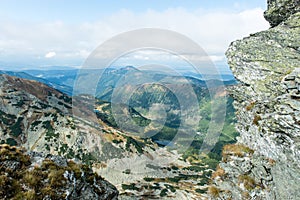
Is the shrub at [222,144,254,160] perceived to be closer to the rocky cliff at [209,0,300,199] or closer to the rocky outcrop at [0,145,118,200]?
the rocky cliff at [209,0,300,199]

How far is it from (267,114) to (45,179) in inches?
802

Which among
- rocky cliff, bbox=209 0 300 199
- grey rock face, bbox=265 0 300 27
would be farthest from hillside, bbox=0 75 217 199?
grey rock face, bbox=265 0 300 27

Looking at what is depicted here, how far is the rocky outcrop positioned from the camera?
1598 cm

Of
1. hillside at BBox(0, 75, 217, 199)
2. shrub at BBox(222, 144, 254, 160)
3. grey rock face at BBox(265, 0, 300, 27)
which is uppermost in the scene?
grey rock face at BBox(265, 0, 300, 27)

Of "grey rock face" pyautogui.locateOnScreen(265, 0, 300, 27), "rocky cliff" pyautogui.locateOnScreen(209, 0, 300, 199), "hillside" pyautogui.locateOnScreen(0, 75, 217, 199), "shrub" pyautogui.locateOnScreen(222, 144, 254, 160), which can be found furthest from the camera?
"hillside" pyautogui.locateOnScreen(0, 75, 217, 199)

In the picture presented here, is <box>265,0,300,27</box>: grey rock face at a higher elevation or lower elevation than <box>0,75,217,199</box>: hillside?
higher

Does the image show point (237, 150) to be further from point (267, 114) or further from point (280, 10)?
point (280, 10)

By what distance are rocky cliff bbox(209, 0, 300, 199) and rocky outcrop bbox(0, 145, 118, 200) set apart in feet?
45.9

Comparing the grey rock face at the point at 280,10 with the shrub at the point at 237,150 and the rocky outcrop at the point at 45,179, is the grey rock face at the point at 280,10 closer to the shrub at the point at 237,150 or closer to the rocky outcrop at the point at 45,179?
the shrub at the point at 237,150

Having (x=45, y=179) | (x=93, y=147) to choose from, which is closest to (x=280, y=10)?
(x=45, y=179)

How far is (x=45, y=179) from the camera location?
17.6 m

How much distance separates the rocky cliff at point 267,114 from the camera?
1772cm

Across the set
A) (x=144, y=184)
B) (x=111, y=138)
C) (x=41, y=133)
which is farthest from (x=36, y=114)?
(x=144, y=184)

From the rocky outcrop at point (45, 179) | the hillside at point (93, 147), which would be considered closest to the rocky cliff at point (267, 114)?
the rocky outcrop at point (45, 179)
